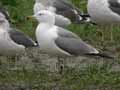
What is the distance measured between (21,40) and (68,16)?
3.09 metres

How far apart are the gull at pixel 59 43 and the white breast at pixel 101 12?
220cm

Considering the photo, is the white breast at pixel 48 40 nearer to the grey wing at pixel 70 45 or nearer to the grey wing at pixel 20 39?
the grey wing at pixel 70 45

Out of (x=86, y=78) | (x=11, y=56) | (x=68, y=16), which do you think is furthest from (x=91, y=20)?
(x=86, y=78)

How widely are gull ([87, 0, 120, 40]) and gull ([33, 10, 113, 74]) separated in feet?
7.25

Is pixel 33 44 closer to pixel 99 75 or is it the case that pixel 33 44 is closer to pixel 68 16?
pixel 99 75

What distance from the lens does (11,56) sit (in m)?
10.2

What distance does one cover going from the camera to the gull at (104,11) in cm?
1194

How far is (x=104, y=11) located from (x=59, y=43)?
2.66 metres

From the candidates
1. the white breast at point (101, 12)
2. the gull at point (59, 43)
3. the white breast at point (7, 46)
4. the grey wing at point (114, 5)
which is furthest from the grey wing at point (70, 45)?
the grey wing at point (114, 5)

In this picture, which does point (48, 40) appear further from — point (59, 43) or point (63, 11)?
point (63, 11)

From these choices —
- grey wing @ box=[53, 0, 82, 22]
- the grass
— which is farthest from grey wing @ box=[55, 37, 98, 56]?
grey wing @ box=[53, 0, 82, 22]

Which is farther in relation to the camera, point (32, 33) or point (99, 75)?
point (32, 33)

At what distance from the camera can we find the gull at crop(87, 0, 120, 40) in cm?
1194

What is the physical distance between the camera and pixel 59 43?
9633 millimetres
